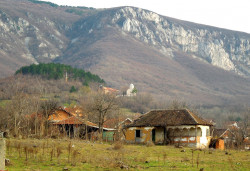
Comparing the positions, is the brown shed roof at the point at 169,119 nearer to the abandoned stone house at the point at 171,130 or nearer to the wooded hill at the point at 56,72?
the abandoned stone house at the point at 171,130

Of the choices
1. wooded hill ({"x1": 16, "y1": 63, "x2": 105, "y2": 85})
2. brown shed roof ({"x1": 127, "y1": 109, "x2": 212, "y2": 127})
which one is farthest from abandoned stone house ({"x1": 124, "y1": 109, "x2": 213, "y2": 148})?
wooded hill ({"x1": 16, "y1": 63, "x2": 105, "y2": 85})

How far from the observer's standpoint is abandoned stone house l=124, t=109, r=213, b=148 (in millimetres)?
43469

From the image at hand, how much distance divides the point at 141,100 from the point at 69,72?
112ft

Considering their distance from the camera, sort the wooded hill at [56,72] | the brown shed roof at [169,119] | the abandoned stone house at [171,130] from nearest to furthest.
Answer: the abandoned stone house at [171,130] < the brown shed roof at [169,119] < the wooded hill at [56,72]

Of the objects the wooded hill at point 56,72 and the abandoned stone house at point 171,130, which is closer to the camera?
the abandoned stone house at point 171,130

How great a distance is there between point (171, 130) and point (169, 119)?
146cm

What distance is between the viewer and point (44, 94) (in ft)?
386

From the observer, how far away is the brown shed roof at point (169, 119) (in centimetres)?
4409

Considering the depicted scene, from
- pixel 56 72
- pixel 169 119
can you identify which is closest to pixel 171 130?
pixel 169 119

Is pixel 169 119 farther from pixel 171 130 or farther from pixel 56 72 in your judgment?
pixel 56 72

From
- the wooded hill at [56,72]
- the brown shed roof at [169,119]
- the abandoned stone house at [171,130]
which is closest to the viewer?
the abandoned stone house at [171,130]

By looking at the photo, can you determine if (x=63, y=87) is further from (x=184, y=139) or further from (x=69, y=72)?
(x=184, y=139)

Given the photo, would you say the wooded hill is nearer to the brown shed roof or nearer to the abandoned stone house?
the brown shed roof

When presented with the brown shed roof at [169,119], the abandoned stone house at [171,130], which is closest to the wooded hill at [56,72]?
the brown shed roof at [169,119]
